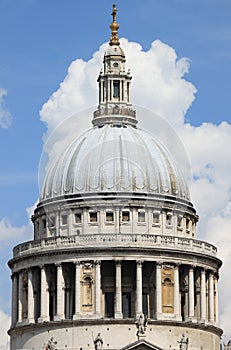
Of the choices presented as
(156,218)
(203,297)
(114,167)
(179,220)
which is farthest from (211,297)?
(114,167)

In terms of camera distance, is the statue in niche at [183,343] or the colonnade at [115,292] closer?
the statue in niche at [183,343]

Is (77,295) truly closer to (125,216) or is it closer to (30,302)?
(30,302)

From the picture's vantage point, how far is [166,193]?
169125 mm

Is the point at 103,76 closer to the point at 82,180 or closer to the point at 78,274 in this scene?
the point at 82,180

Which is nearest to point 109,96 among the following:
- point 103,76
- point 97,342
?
point 103,76

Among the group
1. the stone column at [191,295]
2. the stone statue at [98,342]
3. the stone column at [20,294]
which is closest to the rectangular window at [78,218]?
the stone column at [20,294]

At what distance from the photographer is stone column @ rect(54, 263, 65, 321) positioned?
162m

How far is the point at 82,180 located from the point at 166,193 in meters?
8.14

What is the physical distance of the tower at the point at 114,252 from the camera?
529 ft

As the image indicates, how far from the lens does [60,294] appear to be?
16250 cm

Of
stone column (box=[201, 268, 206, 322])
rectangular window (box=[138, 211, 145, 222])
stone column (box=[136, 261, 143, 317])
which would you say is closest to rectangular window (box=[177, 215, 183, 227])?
rectangular window (box=[138, 211, 145, 222])

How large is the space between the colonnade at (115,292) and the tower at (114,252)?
9 centimetres

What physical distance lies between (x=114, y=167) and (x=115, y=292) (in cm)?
1382

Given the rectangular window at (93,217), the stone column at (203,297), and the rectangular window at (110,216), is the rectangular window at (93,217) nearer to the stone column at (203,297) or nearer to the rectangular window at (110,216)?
the rectangular window at (110,216)
